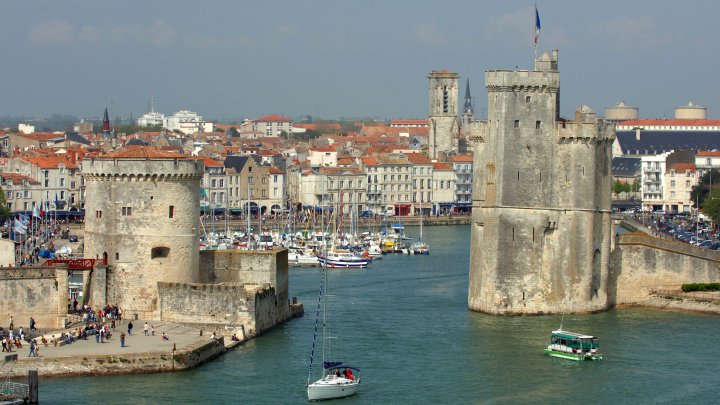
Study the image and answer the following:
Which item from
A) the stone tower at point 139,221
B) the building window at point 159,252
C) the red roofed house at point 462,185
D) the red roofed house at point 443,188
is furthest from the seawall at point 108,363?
the red roofed house at point 462,185

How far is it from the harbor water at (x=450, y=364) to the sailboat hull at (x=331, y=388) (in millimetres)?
268

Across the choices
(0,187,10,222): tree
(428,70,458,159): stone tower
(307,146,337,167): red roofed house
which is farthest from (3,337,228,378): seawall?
(428,70,458,159): stone tower

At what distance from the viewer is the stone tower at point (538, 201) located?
50031mm

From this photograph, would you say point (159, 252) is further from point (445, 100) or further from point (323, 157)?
point (445, 100)

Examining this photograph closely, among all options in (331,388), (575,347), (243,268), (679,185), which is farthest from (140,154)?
(679,185)

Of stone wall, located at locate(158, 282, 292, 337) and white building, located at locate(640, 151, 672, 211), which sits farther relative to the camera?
white building, located at locate(640, 151, 672, 211)

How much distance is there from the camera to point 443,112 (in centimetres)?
14888

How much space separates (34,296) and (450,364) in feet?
40.5

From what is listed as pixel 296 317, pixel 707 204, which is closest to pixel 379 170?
pixel 707 204

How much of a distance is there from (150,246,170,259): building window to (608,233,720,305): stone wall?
15.7 metres

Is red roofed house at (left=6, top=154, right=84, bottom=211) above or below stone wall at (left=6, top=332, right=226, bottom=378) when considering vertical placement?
above

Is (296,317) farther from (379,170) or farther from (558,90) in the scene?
(379,170)

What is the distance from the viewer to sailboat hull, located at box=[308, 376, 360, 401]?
125ft

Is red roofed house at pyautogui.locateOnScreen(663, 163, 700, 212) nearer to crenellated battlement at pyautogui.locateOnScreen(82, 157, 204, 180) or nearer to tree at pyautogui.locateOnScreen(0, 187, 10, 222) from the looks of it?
tree at pyautogui.locateOnScreen(0, 187, 10, 222)
